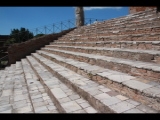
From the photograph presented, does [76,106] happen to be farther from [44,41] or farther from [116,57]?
[44,41]

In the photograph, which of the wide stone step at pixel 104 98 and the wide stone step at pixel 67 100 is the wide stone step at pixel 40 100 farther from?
the wide stone step at pixel 104 98

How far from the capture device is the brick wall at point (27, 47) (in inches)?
408

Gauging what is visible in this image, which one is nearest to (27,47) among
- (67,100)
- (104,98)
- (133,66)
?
(67,100)

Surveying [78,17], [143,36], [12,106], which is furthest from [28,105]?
[78,17]

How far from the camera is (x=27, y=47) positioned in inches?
425

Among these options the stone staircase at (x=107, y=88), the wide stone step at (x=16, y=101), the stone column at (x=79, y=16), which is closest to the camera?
the stone staircase at (x=107, y=88)

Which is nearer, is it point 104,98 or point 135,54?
point 104,98

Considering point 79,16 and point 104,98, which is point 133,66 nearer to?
point 104,98

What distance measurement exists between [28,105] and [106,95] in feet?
5.72


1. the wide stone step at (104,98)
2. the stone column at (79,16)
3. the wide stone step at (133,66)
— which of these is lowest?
the wide stone step at (104,98)

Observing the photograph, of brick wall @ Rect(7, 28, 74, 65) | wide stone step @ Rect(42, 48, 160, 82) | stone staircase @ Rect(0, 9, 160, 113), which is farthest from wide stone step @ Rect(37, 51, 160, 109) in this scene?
brick wall @ Rect(7, 28, 74, 65)

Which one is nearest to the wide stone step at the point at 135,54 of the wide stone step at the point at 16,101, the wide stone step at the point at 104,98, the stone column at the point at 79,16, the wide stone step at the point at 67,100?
the wide stone step at the point at 104,98

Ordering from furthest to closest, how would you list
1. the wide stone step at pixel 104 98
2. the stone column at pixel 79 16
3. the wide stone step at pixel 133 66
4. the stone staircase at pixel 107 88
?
the stone column at pixel 79 16, the wide stone step at pixel 133 66, the stone staircase at pixel 107 88, the wide stone step at pixel 104 98

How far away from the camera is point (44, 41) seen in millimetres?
11320
